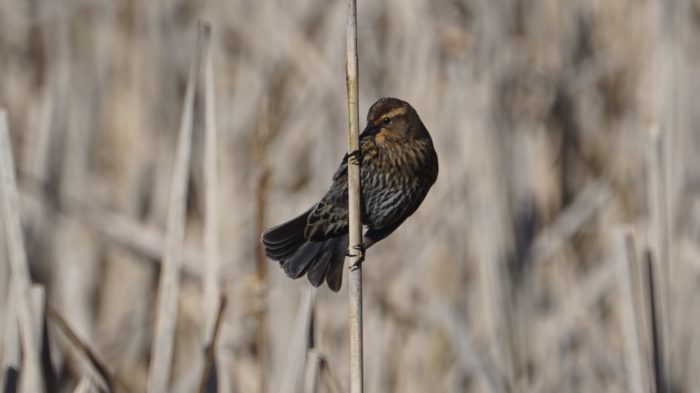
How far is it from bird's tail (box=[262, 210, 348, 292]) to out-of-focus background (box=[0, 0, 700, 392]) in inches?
18.9

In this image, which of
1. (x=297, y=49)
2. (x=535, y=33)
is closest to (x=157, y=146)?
(x=297, y=49)

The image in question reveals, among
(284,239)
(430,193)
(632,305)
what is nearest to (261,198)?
(284,239)

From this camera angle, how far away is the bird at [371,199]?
172 cm

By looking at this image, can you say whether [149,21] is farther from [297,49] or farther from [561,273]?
[561,273]

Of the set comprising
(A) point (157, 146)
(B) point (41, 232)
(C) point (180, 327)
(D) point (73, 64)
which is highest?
(D) point (73, 64)

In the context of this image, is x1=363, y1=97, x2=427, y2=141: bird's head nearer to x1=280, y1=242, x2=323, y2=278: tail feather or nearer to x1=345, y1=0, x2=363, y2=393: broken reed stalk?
x1=280, y1=242, x2=323, y2=278: tail feather

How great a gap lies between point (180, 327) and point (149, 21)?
950 millimetres

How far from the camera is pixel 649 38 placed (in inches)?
121

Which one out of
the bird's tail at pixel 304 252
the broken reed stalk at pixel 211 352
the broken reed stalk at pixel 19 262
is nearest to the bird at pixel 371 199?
the bird's tail at pixel 304 252

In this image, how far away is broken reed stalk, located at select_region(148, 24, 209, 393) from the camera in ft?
5.77

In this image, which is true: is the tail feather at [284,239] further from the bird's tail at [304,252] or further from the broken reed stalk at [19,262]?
the broken reed stalk at [19,262]

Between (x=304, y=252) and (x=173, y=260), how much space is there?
24 cm

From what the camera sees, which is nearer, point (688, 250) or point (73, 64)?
point (688, 250)

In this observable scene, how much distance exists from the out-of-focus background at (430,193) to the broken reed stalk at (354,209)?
0.84 m
